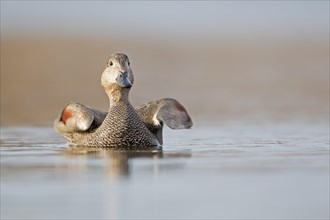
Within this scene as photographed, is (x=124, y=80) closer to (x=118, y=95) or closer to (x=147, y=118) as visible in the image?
(x=118, y=95)

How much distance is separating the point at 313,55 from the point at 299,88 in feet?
34.8

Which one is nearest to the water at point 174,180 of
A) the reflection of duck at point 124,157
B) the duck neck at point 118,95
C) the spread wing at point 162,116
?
the reflection of duck at point 124,157

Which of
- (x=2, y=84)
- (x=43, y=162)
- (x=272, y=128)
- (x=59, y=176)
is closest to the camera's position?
(x=59, y=176)

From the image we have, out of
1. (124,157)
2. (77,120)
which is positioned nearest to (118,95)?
(77,120)

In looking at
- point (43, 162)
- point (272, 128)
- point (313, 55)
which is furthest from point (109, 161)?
point (313, 55)

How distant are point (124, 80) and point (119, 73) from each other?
130 mm

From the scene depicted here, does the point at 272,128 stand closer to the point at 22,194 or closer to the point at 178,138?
the point at 178,138

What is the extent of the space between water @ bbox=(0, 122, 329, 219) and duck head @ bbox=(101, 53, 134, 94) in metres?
0.84

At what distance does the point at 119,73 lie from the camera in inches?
535

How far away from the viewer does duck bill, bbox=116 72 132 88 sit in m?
13.4

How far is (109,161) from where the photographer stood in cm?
1198

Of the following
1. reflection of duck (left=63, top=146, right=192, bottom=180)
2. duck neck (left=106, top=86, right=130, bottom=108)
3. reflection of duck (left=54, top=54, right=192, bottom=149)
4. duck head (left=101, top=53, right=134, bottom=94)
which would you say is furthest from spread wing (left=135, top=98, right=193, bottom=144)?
reflection of duck (left=63, top=146, right=192, bottom=180)

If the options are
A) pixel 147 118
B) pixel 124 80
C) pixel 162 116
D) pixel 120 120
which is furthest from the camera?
pixel 147 118

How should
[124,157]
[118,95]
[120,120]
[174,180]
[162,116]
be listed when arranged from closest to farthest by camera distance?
1. [174,180]
2. [124,157]
3. [120,120]
4. [162,116]
5. [118,95]
